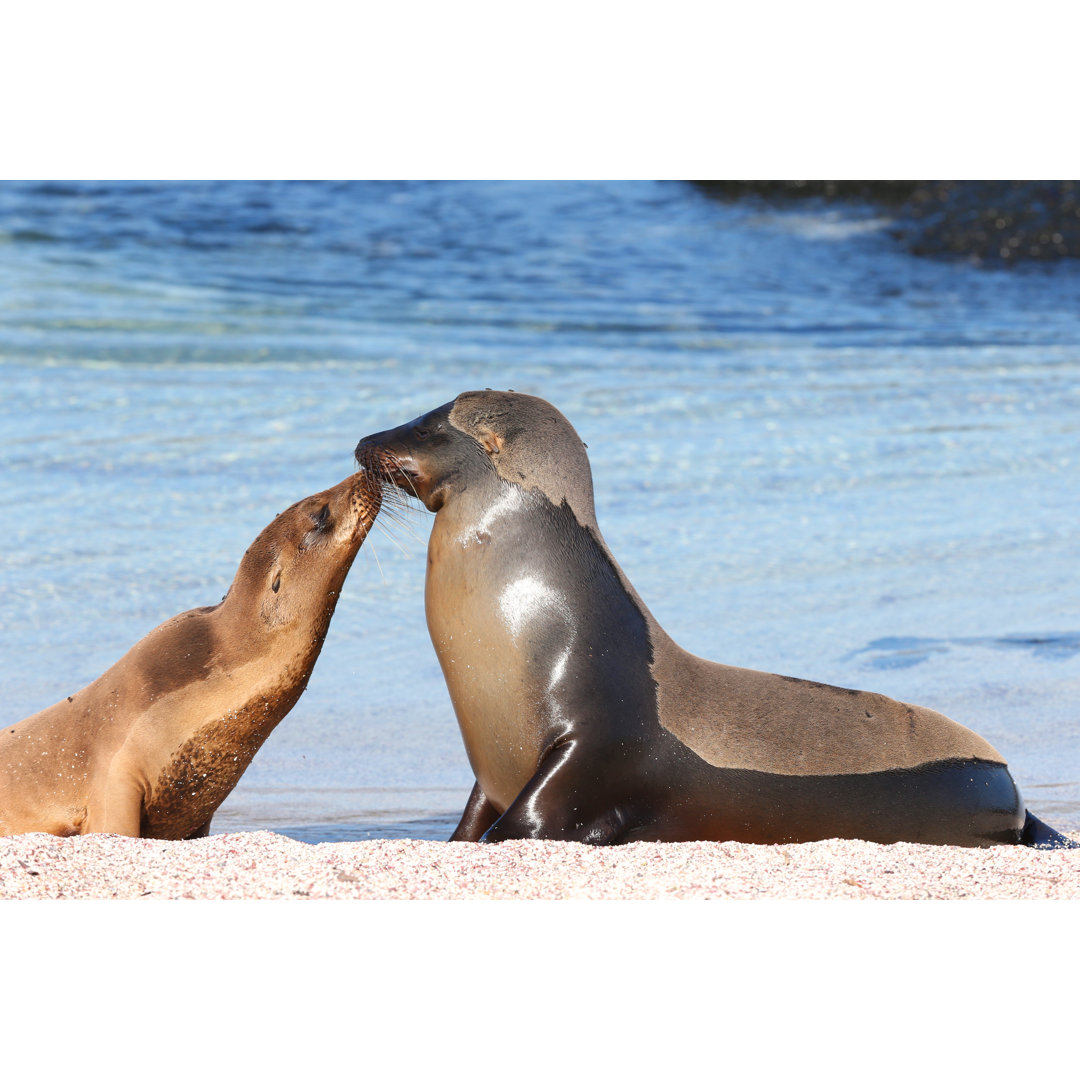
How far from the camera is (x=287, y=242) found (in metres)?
20.2

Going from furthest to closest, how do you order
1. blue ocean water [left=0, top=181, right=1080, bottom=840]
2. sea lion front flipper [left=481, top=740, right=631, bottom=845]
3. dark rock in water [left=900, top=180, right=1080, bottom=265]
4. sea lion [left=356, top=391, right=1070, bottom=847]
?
dark rock in water [left=900, top=180, right=1080, bottom=265] → blue ocean water [left=0, top=181, right=1080, bottom=840] → sea lion [left=356, top=391, right=1070, bottom=847] → sea lion front flipper [left=481, top=740, right=631, bottom=845]

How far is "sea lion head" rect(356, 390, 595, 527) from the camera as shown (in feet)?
17.0

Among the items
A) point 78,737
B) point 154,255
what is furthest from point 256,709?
point 154,255

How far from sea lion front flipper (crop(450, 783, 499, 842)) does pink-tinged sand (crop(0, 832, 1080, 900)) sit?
48 centimetres

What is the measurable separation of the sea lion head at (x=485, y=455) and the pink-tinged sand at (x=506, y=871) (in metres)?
1.31

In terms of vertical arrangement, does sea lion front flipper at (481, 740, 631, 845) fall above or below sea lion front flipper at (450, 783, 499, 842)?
above

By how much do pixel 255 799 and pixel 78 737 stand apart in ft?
3.47

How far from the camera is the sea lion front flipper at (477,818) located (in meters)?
4.82

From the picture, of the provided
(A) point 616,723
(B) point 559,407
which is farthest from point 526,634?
(B) point 559,407

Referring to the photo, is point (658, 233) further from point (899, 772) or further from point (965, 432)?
point (899, 772)

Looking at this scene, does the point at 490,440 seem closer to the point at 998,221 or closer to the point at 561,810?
the point at 561,810

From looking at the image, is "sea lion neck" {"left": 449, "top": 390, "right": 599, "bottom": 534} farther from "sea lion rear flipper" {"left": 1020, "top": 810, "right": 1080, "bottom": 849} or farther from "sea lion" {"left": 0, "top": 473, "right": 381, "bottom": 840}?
"sea lion rear flipper" {"left": 1020, "top": 810, "right": 1080, "bottom": 849}

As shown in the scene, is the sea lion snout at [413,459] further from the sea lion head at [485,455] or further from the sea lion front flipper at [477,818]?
the sea lion front flipper at [477,818]

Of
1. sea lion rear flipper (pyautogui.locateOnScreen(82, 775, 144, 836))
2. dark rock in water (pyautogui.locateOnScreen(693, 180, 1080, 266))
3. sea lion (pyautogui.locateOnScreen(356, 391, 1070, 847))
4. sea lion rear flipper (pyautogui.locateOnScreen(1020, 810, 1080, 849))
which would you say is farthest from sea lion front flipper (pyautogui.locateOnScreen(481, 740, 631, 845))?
dark rock in water (pyautogui.locateOnScreen(693, 180, 1080, 266))
